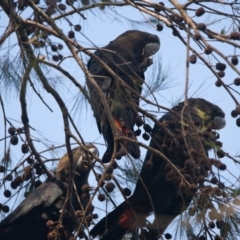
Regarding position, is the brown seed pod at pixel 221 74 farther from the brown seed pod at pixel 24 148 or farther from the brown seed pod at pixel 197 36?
the brown seed pod at pixel 24 148

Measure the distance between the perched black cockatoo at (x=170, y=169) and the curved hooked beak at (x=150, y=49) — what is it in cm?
65

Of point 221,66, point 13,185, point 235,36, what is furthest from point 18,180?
point 235,36

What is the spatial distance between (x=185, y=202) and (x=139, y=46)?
2.05 meters

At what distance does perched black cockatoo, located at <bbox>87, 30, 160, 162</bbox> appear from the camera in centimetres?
239

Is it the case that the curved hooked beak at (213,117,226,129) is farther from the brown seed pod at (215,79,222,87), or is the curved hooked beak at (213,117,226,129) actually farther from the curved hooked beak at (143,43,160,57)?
the brown seed pod at (215,79,222,87)

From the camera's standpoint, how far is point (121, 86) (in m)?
2.38

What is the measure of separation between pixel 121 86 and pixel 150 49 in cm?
177

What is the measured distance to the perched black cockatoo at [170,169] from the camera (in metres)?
2.00

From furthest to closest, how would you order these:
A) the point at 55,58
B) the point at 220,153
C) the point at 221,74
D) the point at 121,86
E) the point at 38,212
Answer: the point at 38,212 < the point at 55,58 < the point at 121,86 < the point at 221,74 < the point at 220,153

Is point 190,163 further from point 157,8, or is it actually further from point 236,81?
point 157,8

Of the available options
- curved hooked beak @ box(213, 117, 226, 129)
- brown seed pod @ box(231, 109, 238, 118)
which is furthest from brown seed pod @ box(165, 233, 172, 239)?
curved hooked beak @ box(213, 117, 226, 129)

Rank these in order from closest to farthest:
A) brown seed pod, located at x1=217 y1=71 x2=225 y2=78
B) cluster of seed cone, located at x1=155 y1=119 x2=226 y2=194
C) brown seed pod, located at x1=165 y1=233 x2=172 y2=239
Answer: cluster of seed cone, located at x1=155 y1=119 x2=226 y2=194 < brown seed pod, located at x1=217 y1=71 x2=225 y2=78 < brown seed pod, located at x1=165 y1=233 x2=172 y2=239

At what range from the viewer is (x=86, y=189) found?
230 cm

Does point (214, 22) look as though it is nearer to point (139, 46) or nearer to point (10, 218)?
point (10, 218)
